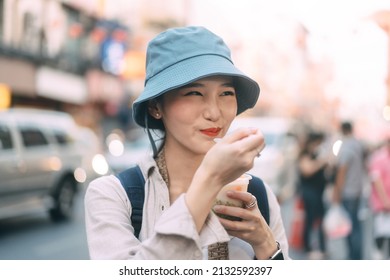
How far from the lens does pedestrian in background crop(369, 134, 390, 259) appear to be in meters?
3.99

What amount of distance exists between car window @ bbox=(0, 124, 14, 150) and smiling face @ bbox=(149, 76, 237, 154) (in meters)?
5.01

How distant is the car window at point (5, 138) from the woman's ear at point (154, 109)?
4.92 meters

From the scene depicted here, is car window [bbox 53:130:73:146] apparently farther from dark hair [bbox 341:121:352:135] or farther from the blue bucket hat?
the blue bucket hat

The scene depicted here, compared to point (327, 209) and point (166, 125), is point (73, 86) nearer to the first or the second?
point (327, 209)

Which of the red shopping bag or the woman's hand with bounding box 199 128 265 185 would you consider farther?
the red shopping bag

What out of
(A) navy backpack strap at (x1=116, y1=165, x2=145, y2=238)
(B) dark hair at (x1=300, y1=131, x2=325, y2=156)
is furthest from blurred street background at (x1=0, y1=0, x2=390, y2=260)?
(A) navy backpack strap at (x1=116, y1=165, x2=145, y2=238)

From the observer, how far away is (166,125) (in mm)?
1292

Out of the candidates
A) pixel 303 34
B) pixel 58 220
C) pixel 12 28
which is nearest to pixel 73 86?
pixel 12 28

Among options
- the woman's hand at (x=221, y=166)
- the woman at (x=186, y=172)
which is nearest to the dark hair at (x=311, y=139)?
the woman at (x=186, y=172)

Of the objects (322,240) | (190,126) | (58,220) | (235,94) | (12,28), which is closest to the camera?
(190,126)

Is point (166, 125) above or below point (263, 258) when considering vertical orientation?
above

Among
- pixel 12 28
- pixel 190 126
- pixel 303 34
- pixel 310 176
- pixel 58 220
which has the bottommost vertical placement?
pixel 58 220

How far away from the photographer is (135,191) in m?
1.22

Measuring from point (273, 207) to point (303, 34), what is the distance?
1.56 m
